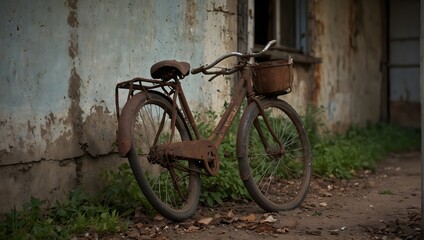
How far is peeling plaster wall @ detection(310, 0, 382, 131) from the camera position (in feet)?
26.8

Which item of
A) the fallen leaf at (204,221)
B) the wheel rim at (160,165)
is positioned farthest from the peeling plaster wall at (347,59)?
the fallen leaf at (204,221)

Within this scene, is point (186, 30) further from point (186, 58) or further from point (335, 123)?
point (335, 123)

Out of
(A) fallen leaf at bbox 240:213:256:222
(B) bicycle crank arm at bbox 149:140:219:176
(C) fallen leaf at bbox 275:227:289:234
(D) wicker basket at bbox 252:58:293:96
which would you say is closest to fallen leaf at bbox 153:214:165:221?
(B) bicycle crank arm at bbox 149:140:219:176

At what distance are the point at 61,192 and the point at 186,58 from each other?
176cm

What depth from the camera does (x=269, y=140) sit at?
4.91 meters

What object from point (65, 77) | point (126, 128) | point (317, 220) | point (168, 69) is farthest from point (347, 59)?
point (126, 128)

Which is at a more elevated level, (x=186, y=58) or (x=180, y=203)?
(x=186, y=58)

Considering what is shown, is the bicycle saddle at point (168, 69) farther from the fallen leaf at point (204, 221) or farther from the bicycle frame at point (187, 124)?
the fallen leaf at point (204, 221)

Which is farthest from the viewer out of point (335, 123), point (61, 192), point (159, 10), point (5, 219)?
point (335, 123)

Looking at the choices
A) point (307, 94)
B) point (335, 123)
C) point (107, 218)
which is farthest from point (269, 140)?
point (335, 123)

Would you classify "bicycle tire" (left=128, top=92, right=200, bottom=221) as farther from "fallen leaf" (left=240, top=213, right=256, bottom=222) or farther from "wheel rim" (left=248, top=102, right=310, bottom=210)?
"wheel rim" (left=248, top=102, right=310, bottom=210)

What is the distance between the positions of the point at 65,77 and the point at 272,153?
1656mm

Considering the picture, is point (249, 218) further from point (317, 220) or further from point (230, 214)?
point (317, 220)

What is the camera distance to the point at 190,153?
4219mm
